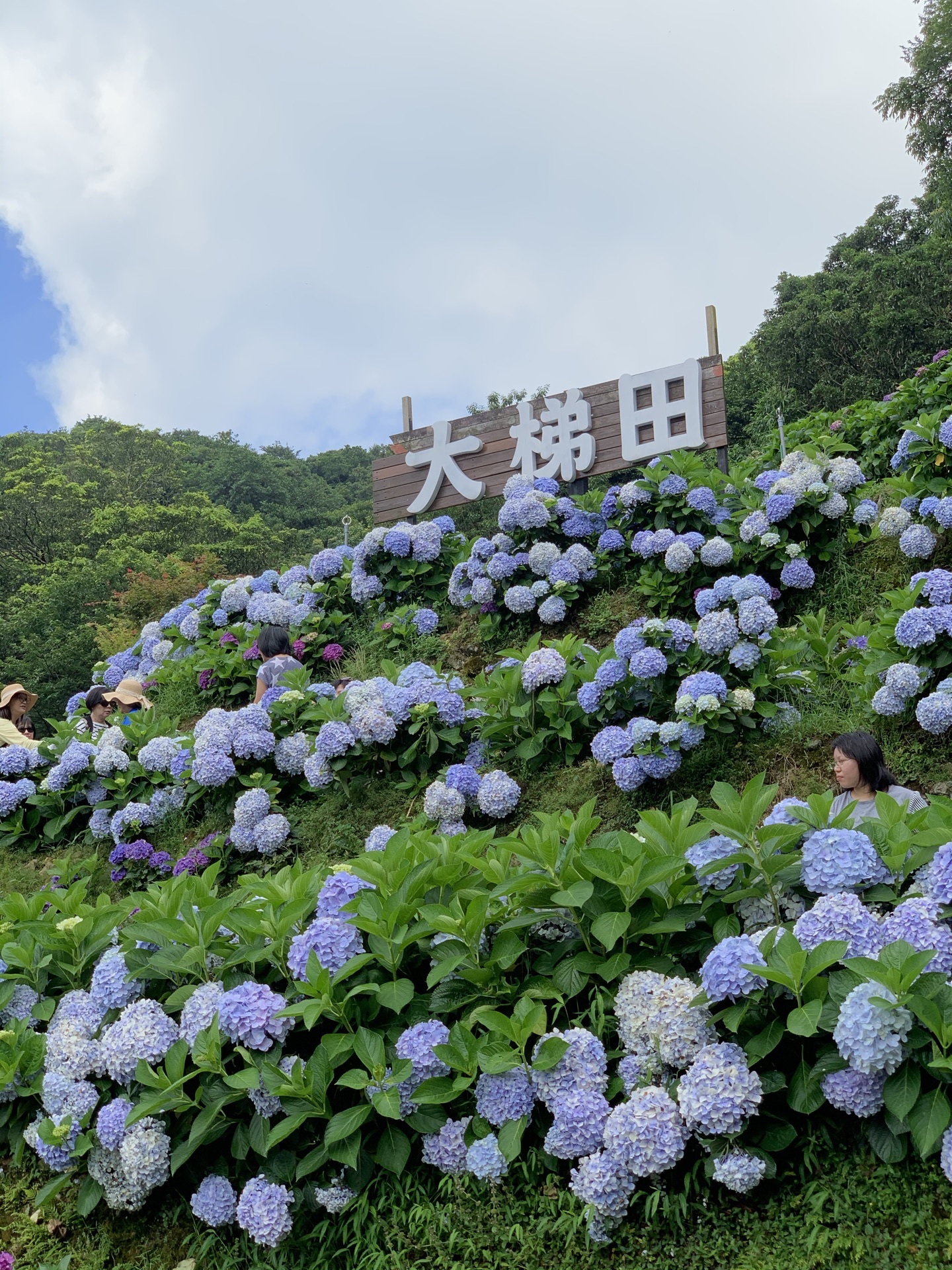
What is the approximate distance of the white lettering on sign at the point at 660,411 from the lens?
704 centimetres

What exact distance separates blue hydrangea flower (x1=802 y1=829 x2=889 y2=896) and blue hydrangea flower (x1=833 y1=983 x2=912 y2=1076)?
317 millimetres

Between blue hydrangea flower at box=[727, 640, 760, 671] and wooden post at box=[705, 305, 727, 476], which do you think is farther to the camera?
wooden post at box=[705, 305, 727, 476]

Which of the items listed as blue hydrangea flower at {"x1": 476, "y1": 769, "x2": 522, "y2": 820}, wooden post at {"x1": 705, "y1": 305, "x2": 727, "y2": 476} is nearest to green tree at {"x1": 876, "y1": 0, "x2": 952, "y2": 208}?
wooden post at {"x1": 705, "y1": 305, "x2": 727, "y2": 476}

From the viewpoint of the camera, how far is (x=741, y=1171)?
2.07 m

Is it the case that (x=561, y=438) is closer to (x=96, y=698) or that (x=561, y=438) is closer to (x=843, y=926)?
(x=96, y=698)

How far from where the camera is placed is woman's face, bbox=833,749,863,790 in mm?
3289

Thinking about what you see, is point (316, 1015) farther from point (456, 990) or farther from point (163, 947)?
point (163, 947)

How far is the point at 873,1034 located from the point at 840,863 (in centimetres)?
41

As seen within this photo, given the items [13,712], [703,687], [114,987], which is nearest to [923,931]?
[703,687]

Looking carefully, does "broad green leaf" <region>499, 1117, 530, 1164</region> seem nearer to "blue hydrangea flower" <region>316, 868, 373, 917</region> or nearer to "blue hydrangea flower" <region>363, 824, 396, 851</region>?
"blue hydrangea flower" <region>316, 868, 373, 917</region>

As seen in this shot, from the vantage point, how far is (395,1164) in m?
2.40

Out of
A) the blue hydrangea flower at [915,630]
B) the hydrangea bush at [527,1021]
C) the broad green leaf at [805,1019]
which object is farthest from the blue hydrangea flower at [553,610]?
the broad green leaf at [805,1019]

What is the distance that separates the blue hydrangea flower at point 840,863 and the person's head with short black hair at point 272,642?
13.2 ft

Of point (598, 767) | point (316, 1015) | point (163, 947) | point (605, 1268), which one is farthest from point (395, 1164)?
point (598, 767)
